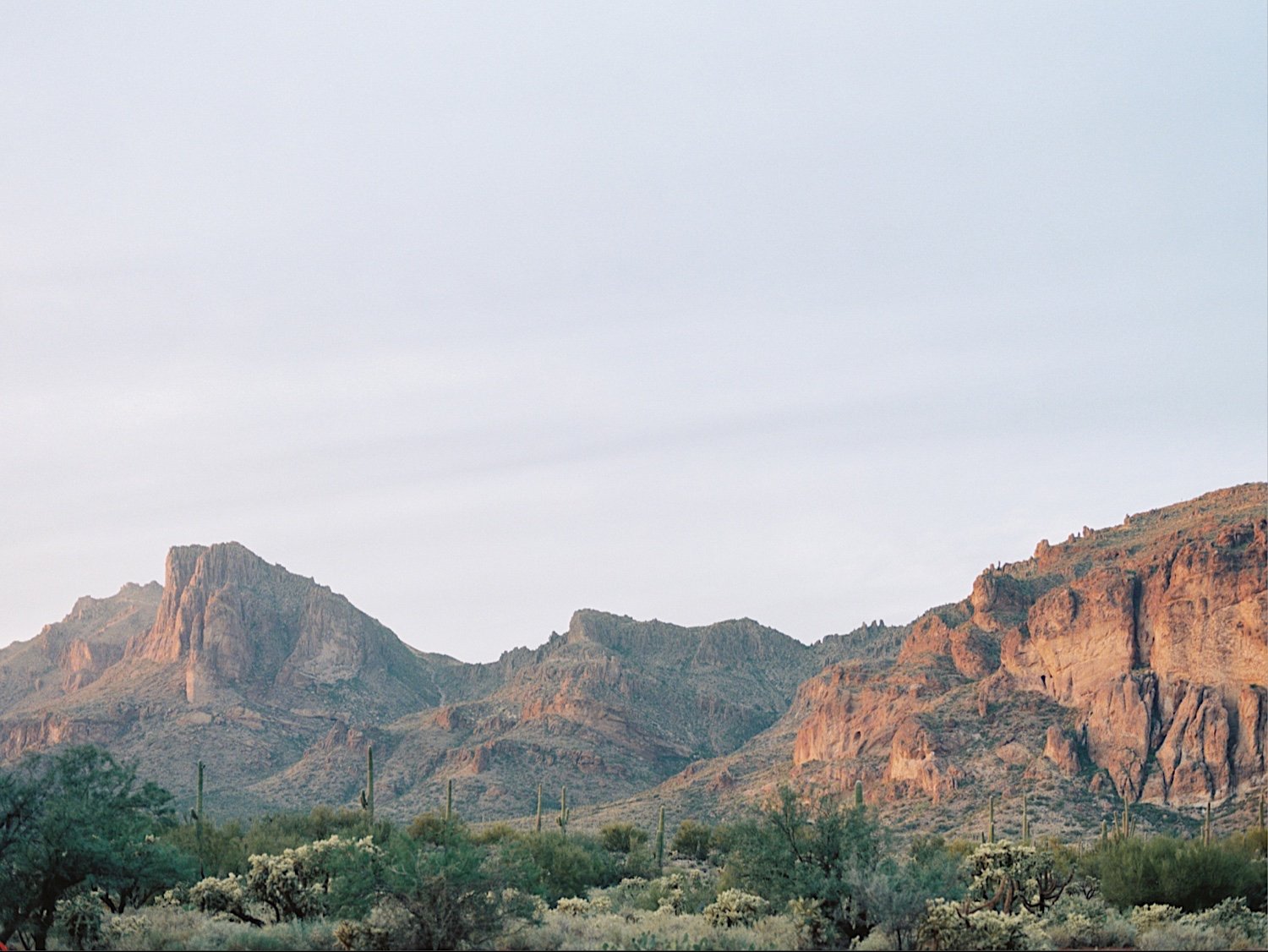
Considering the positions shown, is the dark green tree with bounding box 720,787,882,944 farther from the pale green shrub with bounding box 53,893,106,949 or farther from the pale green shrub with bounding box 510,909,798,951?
the pale green shrub with bounding box 53,893,106,949

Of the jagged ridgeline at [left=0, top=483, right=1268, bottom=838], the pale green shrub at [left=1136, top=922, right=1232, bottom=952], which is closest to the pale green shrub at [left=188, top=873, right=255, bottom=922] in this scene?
the pale green shrub at [left=1136, top=922, right=1232, bottom=952]

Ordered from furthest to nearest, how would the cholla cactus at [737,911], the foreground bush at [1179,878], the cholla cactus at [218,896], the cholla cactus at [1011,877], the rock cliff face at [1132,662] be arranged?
1. the rock cliff face at [1132,662]
2. the foreground bush at [1179,878]
3. the cholla cactus at [1011,877]
4. the cholla cactus at [218,896]
5. the cholla cactus at [737,911]

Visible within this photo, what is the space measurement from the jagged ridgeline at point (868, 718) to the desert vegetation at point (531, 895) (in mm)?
40505

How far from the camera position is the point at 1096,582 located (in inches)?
4734

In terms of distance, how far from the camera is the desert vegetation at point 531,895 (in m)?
25.0

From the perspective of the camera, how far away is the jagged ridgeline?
10544cm

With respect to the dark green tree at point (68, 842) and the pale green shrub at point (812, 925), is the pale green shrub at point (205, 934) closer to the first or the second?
the dark green tree at point (68, 842)

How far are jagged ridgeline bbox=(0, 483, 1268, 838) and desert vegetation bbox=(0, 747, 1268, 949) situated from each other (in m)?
40.5

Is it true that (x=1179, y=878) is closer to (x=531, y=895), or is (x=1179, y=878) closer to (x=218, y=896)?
(x=531, y=895)

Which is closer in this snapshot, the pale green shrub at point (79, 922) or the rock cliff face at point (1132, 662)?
the pale green shrub at point (79, 922)

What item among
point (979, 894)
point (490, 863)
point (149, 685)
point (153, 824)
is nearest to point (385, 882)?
point (490, 863)

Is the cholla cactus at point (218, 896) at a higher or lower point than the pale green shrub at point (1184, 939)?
higher

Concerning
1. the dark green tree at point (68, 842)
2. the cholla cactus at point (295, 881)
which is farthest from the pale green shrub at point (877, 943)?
the dark green tree at point (68, 842)

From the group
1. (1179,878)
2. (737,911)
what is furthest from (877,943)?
(1179,878)
